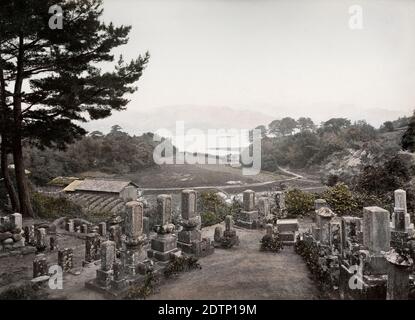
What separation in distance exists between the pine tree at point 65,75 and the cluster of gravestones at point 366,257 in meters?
10.9

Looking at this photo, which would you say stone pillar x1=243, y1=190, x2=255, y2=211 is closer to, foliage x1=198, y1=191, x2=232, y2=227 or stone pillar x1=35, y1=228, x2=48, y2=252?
foliage x1=198, y1=191, x2=232, y2=227

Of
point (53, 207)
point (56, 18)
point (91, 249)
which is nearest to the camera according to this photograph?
point (91, 249)

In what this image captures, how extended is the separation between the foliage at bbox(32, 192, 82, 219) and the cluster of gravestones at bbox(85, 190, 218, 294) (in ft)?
31.2

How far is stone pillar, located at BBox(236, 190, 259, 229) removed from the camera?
517 inches

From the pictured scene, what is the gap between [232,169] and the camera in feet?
97.9

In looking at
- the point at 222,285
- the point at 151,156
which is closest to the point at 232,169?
the point at 151,156

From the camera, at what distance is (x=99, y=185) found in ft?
71.5

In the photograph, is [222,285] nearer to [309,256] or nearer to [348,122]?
[309,256]

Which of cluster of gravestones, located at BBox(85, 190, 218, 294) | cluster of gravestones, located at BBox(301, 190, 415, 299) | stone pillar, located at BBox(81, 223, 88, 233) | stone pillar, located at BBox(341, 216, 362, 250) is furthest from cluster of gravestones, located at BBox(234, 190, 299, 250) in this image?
stone pillar, located at BBox(81, 223, 88, 233)

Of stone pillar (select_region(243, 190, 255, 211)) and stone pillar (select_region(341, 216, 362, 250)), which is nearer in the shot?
stone pillar (select_region(341, 216, 362, 250))

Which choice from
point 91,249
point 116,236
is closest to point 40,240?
point 91,249

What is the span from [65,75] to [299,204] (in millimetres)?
13062

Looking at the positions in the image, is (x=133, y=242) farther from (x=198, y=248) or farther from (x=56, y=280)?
(x=198, y=248)
